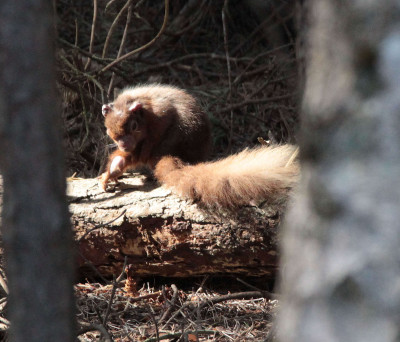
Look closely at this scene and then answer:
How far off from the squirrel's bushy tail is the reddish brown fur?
0.61 m

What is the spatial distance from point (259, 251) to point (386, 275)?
269cm

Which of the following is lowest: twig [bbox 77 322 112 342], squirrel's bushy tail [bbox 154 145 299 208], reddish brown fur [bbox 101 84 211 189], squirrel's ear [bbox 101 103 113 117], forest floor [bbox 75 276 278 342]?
forest floor [bbox 75 276 278 342]

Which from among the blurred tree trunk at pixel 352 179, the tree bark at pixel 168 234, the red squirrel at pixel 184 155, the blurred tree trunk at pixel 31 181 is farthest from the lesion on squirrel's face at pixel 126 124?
the blurred tree trunk at pixel 352 179

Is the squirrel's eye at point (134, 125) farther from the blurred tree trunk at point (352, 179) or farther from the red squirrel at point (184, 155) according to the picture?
the blurred tree trunk at point (352, 179)

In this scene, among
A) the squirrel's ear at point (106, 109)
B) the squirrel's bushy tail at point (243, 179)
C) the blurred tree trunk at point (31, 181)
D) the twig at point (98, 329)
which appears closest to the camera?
the blurred tree trunk at point (31, 181)

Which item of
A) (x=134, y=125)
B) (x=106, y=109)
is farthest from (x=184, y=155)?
(x=106, y=109)

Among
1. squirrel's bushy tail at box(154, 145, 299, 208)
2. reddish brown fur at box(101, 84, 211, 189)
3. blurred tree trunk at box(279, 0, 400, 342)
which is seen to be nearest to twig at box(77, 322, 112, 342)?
squirrel's bushy tail at box(154, 145, 299, 208)

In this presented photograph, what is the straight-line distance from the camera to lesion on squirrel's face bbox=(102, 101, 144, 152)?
4.66m

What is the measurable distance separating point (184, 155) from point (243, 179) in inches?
41.4

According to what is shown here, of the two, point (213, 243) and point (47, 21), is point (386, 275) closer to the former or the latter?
point (47, 21)

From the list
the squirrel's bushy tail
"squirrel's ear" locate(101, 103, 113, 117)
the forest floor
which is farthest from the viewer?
"squirrel's ear" locate(101, 103, 113, 117)

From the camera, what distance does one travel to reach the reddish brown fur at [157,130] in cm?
Answer: 468

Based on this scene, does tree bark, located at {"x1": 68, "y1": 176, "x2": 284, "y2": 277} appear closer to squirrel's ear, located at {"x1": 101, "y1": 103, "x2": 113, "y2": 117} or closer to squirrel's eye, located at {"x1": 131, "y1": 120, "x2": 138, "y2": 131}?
squirrel's eye, located at {"x1": 131, "y1": 120, "x2": 138, "y2": 131}

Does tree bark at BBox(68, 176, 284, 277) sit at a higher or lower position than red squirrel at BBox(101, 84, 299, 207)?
lower
